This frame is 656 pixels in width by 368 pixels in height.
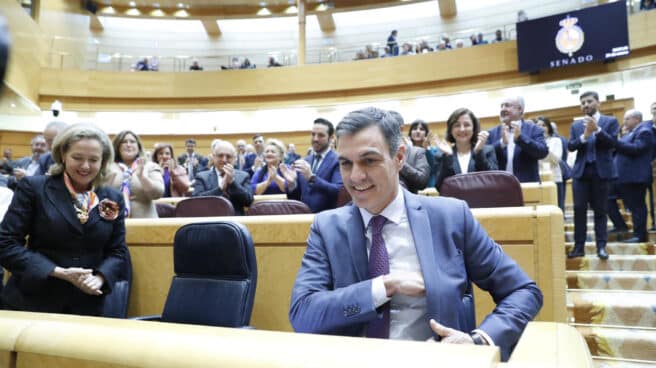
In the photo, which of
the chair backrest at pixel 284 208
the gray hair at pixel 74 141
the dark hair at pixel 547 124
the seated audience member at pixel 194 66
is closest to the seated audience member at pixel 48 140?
the gray hair at pixel 74 141

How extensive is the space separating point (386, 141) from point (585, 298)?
202 cm

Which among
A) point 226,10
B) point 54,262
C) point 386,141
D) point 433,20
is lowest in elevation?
point 54,262

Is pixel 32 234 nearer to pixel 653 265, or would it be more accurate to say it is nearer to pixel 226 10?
pixel 653 265

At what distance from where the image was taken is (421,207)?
48.4 inches

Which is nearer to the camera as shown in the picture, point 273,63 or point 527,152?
point 527,152

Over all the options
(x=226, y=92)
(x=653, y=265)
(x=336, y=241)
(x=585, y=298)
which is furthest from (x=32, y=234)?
(x=226, y=92)

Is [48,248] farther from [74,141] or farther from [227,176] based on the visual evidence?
[227,176]

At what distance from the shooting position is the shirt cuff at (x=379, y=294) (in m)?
1.06

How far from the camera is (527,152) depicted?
3.21 meters

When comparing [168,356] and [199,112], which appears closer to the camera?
[168,356]

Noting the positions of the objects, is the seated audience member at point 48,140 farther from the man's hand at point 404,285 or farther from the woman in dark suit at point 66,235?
the man's hand at point 404,285

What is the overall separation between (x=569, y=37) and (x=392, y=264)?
9560 millimetres

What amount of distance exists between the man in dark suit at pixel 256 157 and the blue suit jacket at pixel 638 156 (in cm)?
353

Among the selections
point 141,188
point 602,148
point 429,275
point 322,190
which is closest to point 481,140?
point 322,190
